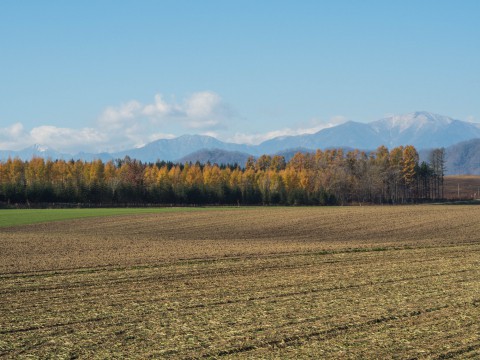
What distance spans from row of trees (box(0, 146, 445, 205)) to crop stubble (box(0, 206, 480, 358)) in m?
85.0

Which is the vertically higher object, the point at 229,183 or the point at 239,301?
the point at 229,183

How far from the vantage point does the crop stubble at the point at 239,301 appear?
13.5 m

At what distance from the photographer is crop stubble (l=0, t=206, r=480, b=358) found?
13.5 meters

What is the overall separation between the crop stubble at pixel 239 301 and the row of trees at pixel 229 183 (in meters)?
85.0

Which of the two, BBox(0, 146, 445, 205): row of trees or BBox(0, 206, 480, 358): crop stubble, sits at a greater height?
BBox(0, 146, 445, 205): row of trees

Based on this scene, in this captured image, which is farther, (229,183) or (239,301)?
(229,183)

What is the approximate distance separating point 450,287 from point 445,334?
23.5 feet

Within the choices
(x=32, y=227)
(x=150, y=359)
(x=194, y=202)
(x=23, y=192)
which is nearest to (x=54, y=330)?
(x=150, y=359)

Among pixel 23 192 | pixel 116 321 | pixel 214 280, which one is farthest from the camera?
pixel 23 192

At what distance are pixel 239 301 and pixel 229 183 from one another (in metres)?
127

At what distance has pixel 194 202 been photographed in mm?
130750

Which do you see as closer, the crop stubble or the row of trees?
the crop stubble

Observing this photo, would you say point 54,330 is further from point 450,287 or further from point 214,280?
point 450,287

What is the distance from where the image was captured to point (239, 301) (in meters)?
18.7
